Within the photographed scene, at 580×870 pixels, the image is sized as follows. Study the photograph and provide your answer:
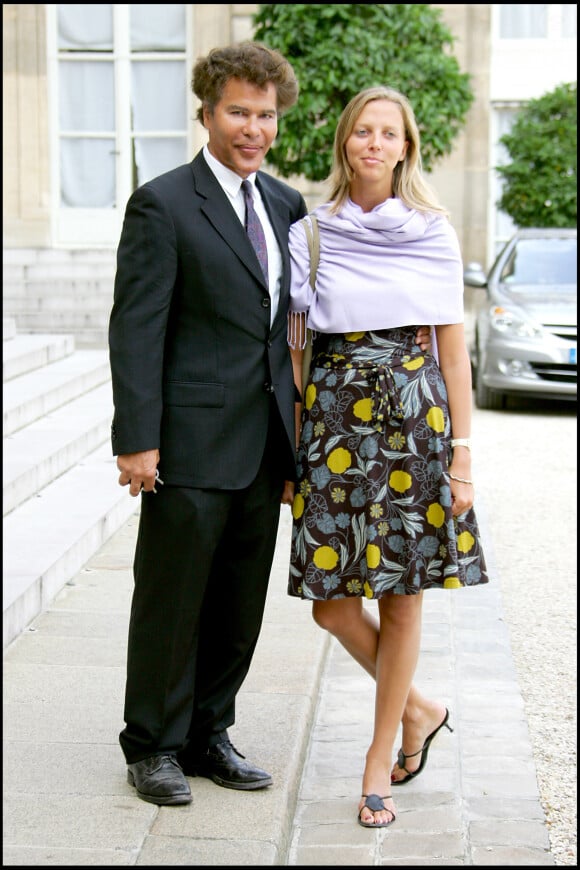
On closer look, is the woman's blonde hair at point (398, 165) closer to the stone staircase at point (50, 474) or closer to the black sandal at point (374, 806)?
the black sandal at point (374, 806)

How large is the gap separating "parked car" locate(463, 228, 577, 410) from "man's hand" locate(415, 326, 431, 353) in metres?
8.35

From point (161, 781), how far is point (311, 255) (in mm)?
1504

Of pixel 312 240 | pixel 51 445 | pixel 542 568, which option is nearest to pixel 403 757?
pixel 312 240

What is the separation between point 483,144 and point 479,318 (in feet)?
24.7

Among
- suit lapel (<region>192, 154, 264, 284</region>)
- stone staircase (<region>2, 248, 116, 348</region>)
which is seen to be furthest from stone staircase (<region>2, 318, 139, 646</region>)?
stone staircase (<region>2, 248, 116, 348</region>)

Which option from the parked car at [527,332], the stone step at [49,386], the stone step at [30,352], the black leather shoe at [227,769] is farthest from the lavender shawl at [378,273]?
the parked car at [527,332]

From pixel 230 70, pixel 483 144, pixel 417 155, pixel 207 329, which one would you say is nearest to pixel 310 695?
pixel 207 329

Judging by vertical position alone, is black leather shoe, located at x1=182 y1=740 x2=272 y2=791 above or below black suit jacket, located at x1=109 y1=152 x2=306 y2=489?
below

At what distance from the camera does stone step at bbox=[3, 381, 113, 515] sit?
6.82m

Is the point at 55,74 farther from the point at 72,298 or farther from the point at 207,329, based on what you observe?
the point at 207,329

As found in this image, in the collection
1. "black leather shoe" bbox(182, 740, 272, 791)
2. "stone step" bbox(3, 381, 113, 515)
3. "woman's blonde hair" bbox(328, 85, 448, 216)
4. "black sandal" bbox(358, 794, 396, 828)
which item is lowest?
"black sandal" bbox(358, 794, 396, 828)

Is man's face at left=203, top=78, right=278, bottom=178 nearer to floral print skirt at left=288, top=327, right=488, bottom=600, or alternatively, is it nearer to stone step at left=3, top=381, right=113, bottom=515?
floral print skirt at left=288, top=327, right=488, bottom=600

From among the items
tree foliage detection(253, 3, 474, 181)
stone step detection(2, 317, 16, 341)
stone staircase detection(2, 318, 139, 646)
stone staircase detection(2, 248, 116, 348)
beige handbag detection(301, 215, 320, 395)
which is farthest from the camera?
stone staircase detection(2, 248, 116, 348)

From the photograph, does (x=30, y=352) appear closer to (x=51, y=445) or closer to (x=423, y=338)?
(x=51, y=445)
